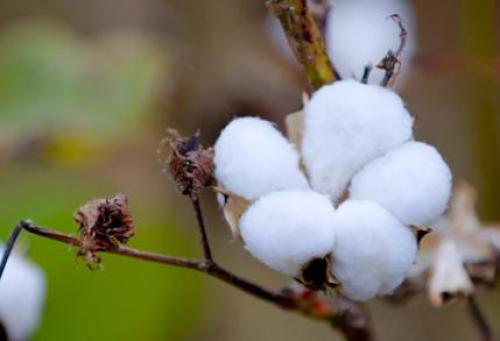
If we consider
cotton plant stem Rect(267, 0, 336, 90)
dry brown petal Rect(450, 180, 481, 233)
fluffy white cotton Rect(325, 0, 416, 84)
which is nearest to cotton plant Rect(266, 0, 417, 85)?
fluffy white cotton Rect(325, 0, 416, 84)

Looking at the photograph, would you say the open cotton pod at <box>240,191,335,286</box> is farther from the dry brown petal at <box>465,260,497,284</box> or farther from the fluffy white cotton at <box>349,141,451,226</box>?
the dry brown petal at <box>465,260,497,284</box>

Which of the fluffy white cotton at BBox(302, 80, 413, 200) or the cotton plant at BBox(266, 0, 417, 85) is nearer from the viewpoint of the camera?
the fluffy white cotton at BBox(302, 80, 413, 200)

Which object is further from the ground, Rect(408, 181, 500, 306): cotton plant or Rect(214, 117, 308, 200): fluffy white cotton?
Rect(214, 117, 308, 200): fluffy white cotton

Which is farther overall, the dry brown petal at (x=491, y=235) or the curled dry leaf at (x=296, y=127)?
the dry brown petal at (x=491, y=235)

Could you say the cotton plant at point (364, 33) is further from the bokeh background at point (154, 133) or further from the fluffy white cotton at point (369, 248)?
the fluffy white cotton at point (369, 248)

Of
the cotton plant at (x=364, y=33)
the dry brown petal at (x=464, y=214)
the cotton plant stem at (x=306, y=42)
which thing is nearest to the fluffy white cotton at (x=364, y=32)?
the cotton plant at (x=364, y=33)

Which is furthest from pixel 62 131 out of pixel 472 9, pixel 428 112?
pixel 428 112

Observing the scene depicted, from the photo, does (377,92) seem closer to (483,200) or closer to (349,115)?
(349,115)
